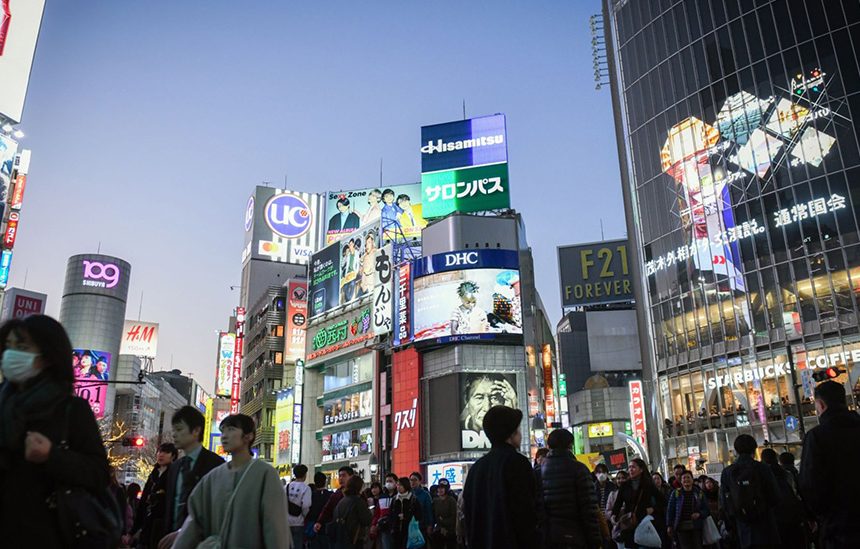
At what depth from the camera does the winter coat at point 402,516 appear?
12461 millimetres

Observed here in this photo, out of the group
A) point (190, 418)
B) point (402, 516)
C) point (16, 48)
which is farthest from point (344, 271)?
point (190, 418)

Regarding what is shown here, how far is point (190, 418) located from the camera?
598cm

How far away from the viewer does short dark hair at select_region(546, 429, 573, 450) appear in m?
6.81

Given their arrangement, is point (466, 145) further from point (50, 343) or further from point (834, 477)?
point (50, 343)

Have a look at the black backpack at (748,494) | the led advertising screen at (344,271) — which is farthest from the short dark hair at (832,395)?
the led advertising screen at (344,271)

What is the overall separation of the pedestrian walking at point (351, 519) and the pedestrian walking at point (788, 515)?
6.17m

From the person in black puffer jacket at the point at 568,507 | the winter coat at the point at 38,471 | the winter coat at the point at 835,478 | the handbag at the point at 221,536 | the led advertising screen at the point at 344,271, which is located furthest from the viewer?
the led advertising screen at the point at 344,271

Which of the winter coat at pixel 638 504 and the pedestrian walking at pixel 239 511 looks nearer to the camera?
the pedestrian walking at pixel 239 511

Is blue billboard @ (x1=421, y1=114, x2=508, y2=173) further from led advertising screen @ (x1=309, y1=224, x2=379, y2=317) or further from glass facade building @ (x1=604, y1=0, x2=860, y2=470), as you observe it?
glass facade building @ (x1=604, y1=0, x2=860, y2=470)

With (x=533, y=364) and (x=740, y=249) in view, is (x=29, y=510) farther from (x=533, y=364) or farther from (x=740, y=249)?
(x=533, y=364)

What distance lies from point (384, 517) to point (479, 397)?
32454mm

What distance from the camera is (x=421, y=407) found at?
153 feet

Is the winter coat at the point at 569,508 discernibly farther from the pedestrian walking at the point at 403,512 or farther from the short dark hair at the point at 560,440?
the pedestrian walking at the point at 403,512

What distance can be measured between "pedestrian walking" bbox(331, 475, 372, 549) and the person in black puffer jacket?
5.39m
